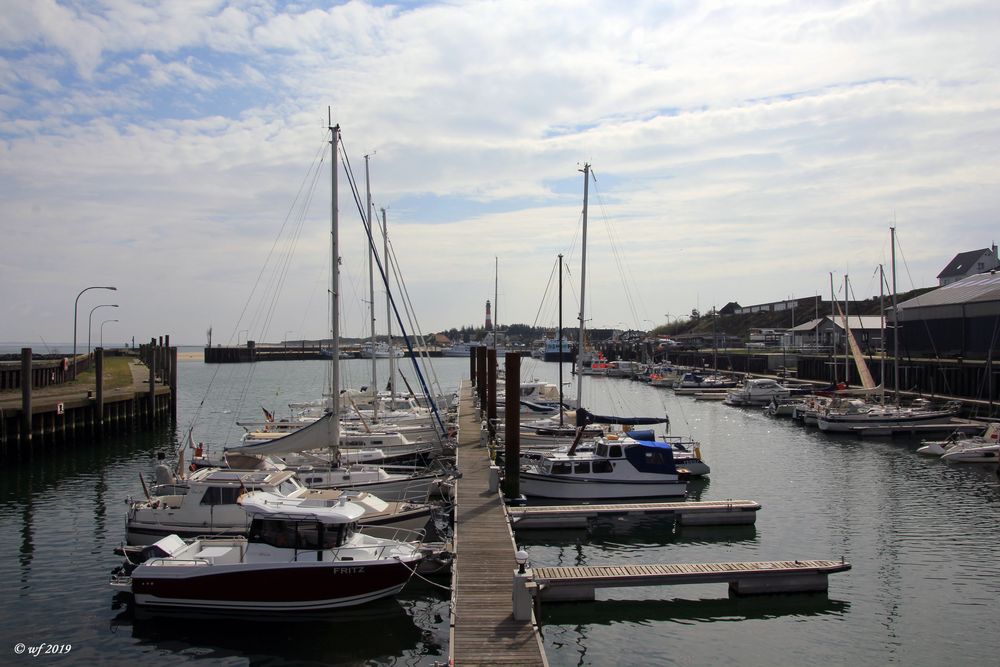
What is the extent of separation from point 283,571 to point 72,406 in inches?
1369

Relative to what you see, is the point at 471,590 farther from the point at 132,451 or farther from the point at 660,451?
the point at 132,451

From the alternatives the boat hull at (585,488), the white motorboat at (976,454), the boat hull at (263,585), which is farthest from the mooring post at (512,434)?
the white motorboat at (976,454)

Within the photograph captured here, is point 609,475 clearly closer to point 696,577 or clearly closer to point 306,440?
point 696,577

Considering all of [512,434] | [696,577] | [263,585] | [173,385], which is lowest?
[696,577]

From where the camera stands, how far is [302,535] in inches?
749

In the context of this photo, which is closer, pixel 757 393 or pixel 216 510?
pixel 216 510

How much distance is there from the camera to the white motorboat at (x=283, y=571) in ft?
61.5

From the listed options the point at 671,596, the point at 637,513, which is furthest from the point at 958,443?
the point at 671,596

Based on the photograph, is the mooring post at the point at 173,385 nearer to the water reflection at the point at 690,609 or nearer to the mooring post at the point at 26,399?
the mooring post at the point at 26,399

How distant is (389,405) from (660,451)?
87.1 ft

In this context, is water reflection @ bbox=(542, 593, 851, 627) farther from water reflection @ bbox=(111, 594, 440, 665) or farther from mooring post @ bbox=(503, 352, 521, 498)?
mooring post @ bbox=(503, 352, 521, 498)

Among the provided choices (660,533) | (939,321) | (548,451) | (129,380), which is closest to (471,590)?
(660,533)

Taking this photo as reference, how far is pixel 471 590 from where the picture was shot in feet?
58.2

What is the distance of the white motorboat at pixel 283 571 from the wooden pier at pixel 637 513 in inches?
350
